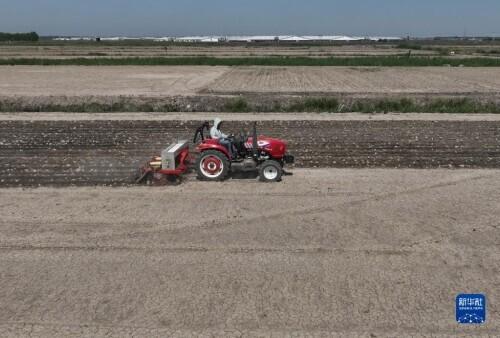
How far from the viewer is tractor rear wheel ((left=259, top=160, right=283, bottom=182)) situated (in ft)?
32.9

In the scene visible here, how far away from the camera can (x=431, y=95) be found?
25.6 m

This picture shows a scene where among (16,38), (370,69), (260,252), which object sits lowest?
(260,252)

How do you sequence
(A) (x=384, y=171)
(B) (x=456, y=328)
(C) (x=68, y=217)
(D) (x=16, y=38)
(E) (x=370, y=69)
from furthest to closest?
1. (D) (x=16, y=38)
2. (E) (x=370, y=69)
3. (A) (x=384, y=171)
4. (C) (x=68, y=217)
5. (B) (x=456, y=328)

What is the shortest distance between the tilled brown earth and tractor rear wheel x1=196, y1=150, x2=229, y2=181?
5.00ft

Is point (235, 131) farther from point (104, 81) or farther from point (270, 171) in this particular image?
point (104, 81)

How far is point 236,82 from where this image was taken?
32.3 meters

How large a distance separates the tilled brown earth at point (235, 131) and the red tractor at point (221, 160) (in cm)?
85

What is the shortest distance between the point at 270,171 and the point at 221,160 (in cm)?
100

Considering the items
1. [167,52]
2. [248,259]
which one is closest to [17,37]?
[167,52]

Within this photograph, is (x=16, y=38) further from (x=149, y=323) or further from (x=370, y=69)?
(x=149, y=323)

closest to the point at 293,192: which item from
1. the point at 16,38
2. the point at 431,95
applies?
the point at 431,95

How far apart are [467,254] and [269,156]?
4455 millimetres

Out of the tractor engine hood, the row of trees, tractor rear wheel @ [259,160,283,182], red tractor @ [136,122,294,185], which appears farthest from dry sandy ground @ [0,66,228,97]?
the row of trees

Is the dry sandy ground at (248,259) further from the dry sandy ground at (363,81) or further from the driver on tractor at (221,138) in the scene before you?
the dry sandy ground at (363,81)
